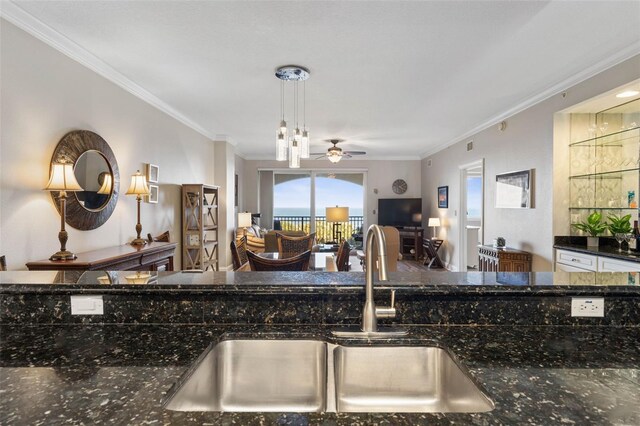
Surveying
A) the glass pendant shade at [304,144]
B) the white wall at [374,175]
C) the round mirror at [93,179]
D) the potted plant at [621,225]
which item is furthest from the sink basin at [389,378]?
the white wall at [374,175]

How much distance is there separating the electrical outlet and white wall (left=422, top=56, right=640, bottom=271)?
2703mm

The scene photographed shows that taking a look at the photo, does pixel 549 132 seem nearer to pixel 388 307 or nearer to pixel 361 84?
pixel 361 84

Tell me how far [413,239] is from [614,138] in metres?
5.14

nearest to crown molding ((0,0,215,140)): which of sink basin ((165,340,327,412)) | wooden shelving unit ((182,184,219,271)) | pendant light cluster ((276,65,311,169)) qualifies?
wooden shelving unit ((182,184,219,271))

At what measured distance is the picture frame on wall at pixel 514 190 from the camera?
163 inches

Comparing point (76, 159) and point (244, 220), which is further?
point (244, 220)

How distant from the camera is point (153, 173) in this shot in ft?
13.6

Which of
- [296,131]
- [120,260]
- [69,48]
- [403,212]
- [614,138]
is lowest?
[120,260]

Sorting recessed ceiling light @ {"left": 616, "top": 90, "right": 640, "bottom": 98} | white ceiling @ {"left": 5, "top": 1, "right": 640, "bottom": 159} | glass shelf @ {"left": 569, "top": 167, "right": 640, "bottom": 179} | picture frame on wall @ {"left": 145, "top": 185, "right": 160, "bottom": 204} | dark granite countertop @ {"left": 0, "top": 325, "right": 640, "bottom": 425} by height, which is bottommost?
dark granite countertop @ {"left": 0, "top": 325, "right": 640, "bottom": 425}

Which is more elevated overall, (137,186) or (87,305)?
(137,186)

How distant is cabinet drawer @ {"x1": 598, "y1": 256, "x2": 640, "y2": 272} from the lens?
261 centimetres

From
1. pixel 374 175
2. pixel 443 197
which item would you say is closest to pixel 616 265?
pixel 443 197

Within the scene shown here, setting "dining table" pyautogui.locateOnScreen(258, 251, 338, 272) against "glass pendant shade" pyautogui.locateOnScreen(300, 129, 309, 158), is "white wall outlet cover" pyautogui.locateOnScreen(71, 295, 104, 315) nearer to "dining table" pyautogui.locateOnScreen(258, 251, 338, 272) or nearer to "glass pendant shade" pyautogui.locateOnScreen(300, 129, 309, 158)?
"dining table" pyautogui.locateOnScreen(258, 251, 338, 272)

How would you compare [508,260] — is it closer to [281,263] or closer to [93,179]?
[281,263]
